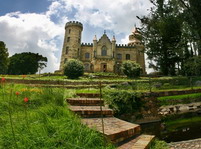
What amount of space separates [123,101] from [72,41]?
36.8 metres

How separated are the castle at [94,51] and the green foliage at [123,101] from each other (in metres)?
31.9

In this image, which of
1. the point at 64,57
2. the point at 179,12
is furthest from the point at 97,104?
the point at 64,57

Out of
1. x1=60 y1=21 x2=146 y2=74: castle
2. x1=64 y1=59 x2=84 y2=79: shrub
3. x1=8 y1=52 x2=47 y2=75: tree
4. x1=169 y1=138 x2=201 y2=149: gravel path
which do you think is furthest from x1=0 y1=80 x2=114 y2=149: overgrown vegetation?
x1=8 y1=52 x2=47 y2=75: tree

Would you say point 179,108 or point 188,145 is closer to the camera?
point 188,145

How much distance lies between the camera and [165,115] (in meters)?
8.85

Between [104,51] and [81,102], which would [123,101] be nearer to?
[81,102]

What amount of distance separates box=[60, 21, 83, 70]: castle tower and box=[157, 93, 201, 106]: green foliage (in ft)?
111

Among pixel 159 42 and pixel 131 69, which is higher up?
pixel 159 42

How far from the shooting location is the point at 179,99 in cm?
984

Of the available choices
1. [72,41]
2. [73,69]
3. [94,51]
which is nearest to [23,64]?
[72,41]

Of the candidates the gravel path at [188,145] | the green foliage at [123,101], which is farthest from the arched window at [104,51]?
the gravel path at [188,145]

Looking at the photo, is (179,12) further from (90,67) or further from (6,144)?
(90,67)

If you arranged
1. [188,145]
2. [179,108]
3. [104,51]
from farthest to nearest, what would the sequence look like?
1. [104,51]
2. [179,108]
3. [188,145]

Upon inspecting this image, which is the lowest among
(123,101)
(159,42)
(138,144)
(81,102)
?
(138,144)
